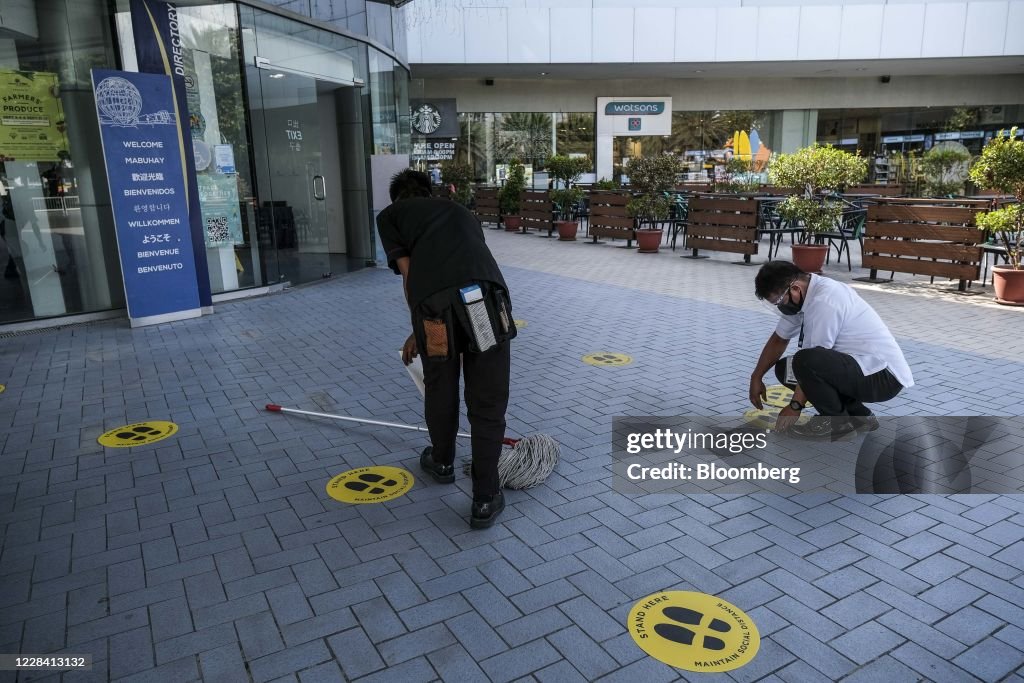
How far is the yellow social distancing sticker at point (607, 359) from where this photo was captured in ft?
19.7

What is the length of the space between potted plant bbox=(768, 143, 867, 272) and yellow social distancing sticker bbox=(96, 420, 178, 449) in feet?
28.3

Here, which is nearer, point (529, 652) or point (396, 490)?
point (529, 652)

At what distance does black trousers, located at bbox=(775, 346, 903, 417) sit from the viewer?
12.6 feet

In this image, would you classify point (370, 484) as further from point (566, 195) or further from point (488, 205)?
point (488, 205)

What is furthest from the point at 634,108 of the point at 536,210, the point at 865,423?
the point at 865,423

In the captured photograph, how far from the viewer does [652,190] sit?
13508 mm

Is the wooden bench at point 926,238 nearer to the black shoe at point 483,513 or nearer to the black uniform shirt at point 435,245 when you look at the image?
the black uniform shirt at point 435,245

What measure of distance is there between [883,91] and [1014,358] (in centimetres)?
2340

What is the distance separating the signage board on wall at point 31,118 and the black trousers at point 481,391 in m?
6.59

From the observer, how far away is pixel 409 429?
4523 mm

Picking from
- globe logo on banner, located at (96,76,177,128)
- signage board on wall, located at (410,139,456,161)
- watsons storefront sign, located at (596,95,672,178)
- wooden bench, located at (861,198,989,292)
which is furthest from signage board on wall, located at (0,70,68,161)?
watsons storefront sign, located at (596,95,672,178)

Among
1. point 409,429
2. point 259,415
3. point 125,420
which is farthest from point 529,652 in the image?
point 125,420

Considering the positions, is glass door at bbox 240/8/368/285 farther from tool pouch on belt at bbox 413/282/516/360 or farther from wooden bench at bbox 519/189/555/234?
tool pouch on belt at bbox 413/282/516/360

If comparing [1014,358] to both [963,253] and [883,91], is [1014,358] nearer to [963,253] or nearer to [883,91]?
[963,253]
